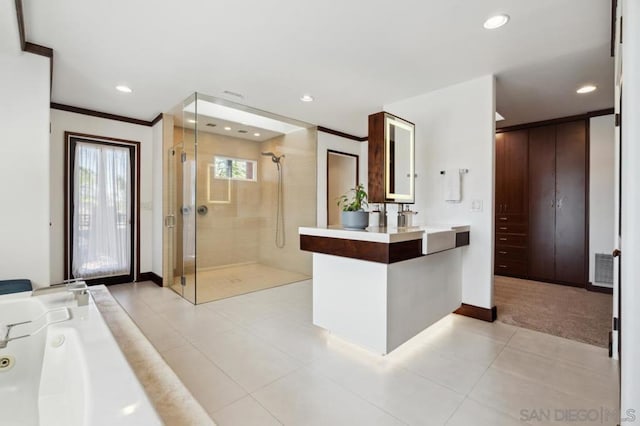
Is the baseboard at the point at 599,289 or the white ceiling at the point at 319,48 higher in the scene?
the white ceiling at the point at 319,48

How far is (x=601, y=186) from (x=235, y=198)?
5.52m

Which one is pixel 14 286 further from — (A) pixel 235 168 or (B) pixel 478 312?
(B) pixel 478 312

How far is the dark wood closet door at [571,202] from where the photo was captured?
4.28 metres

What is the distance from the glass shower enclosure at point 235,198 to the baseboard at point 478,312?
2517mm

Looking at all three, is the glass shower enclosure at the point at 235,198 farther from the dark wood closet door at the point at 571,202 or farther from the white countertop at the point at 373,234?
the dark wood closet door at the point at 571,202

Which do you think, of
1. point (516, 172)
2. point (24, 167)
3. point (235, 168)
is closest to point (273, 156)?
point (235, 168)

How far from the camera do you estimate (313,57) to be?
Answer: 272 centimetres

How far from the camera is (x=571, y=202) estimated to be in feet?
14.3

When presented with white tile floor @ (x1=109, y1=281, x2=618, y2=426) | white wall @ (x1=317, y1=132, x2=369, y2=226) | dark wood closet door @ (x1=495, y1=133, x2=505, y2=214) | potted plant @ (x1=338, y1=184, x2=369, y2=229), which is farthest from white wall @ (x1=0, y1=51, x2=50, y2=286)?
dark wood closet door @ (x1=495, y1=133, x2=505, y2=214)

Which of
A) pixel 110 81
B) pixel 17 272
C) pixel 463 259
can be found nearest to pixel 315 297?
pixel 463 259

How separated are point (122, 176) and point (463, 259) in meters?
4.77

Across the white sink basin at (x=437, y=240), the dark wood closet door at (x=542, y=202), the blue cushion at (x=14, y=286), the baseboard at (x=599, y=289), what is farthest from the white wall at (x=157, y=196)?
the baseboard at (x=599, y=289)

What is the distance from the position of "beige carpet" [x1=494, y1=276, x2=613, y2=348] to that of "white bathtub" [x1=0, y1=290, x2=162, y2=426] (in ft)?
10.6

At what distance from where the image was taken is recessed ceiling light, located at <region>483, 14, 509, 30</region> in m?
2.12
